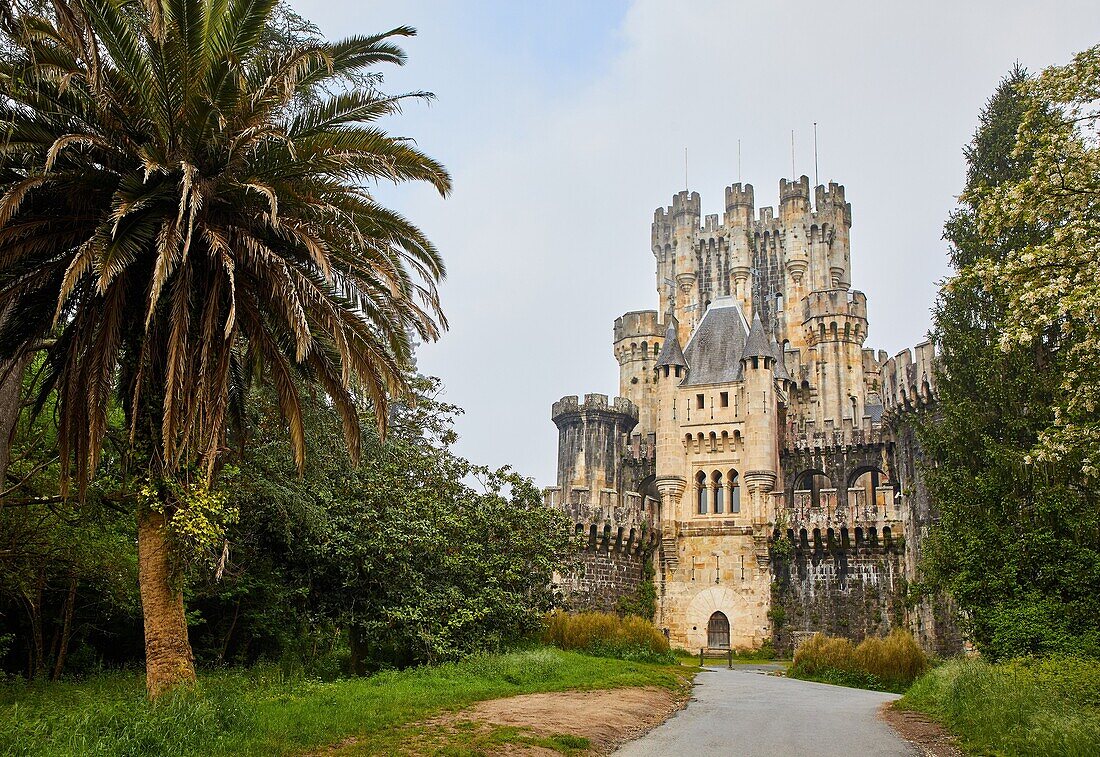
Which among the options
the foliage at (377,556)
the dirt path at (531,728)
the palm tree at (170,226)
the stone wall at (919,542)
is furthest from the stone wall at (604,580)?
the palm tree at (170,226)

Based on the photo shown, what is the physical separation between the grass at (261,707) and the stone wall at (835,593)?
2042 cm

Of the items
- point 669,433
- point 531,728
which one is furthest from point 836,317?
point 531,728

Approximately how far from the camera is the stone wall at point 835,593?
42375 millimetres

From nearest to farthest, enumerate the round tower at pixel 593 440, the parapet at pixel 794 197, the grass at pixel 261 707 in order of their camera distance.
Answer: the grass at pixel 261 707 < the round tower at pixel 593 440 < the parapet at pixel 794 197

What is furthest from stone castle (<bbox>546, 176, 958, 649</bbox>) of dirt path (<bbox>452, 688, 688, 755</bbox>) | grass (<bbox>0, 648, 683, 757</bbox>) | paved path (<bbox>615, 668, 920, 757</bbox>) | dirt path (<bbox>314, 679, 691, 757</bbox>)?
dirt path (<bbox>314, 679, 691, 757</bbox>)

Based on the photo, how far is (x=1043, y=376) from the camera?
81.3 feet

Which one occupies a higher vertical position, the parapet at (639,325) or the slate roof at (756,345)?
the parapet at (639,325)

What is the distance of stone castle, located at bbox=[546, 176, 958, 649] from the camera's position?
42812mm

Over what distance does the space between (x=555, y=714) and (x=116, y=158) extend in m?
10.8

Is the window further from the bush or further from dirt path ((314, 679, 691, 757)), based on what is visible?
dirt path ((314, 679, 691, 757))

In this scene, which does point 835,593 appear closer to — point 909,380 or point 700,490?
point 700,490

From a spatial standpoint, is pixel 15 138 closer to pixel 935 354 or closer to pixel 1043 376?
pixel 1043 376

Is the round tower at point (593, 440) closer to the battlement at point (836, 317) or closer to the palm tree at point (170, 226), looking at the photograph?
the battlement at point (836, 317)

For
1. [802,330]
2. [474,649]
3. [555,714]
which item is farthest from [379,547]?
[802,330]
